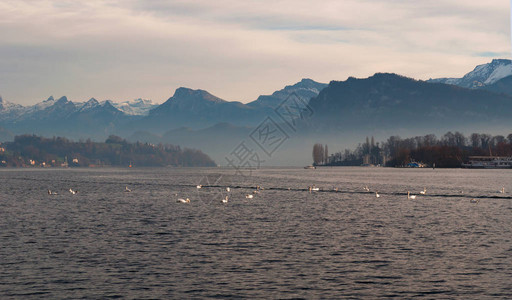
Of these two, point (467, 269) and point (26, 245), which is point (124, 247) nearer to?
point (26, 245)

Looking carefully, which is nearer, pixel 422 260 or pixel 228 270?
pixel 228 270

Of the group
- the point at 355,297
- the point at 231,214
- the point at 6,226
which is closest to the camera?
the point at 355,297

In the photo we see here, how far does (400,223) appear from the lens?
87.9 meters

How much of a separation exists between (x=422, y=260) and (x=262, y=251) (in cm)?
1673

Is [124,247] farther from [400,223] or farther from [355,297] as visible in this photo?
[400,223]

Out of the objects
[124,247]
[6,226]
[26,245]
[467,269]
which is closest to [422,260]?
[467,269]

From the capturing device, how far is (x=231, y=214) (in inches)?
4050

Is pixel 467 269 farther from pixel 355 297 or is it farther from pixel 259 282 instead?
pixel 259 282

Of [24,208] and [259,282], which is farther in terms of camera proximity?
[24,208]

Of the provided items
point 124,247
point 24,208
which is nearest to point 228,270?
point 124,247

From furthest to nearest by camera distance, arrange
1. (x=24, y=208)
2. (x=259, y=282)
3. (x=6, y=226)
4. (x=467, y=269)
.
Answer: (x=24, y=208) < (x=6, y=226) < (x=467, y=269) < (x=259, y=282)

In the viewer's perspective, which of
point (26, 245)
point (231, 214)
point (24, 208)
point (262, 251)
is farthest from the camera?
point (24, 208)

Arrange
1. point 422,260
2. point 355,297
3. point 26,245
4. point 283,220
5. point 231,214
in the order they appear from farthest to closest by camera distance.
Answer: point 231,214 → point 283,220 → point 26,245 → point 422,260 → point 355,297

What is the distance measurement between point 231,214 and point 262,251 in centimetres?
4230
